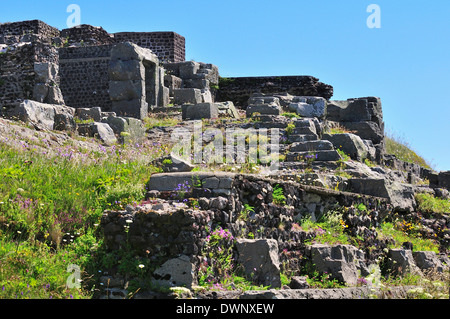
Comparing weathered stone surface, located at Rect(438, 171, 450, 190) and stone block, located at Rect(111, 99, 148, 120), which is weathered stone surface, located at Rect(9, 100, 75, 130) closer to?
stone block, located at Rect(111, 99, 148, 120)

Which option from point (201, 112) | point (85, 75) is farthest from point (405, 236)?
point (85, 75)

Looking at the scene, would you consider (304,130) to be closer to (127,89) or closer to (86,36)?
(127,89)

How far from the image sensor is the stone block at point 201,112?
654 inches

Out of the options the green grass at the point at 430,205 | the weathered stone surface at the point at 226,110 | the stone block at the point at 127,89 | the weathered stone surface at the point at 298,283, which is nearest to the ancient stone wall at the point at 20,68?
the stone block at the point at 127,89

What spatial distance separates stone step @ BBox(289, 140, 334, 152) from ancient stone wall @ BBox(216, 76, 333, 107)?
33.7 feet

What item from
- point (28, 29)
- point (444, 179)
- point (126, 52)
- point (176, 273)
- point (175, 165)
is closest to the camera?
point (176, 273)

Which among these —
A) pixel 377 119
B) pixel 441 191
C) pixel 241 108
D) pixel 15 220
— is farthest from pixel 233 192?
pixel 241 108

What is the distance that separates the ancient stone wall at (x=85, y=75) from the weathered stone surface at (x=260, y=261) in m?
17.7

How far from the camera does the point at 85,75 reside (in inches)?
926

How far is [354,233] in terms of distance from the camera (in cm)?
912

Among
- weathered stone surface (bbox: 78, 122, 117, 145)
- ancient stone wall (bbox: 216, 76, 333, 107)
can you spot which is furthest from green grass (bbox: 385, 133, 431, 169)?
weathered stone surface (bbox: 78, 122, 117, 145)

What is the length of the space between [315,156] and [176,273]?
7.00m

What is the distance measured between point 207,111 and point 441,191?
23.5ft

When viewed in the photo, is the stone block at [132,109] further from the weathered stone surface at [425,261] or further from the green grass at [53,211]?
the weathered stone surface at [425,261]
